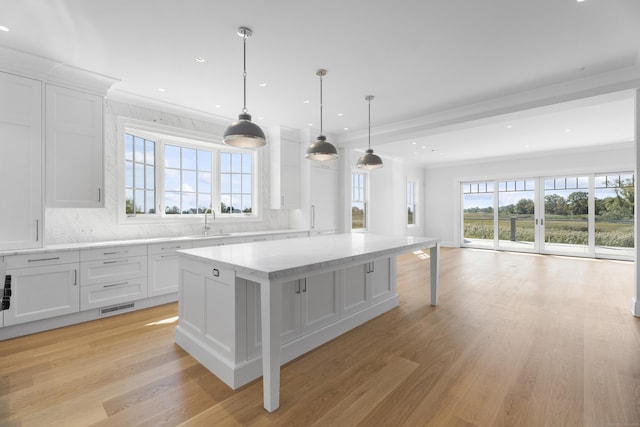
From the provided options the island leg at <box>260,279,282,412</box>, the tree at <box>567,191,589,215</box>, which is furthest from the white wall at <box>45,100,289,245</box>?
the tree at <box>567,191,589,215</box>

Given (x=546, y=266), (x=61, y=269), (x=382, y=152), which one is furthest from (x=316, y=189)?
(x=546, y=266)

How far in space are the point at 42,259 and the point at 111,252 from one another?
1.94 ft

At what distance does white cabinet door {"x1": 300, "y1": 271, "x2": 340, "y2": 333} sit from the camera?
2574 millimetres

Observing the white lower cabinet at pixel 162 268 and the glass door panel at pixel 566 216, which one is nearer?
the white lower cabinet at pixel 162 268

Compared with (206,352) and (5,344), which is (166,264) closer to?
(5,344)

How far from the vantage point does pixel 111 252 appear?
11.4 feet

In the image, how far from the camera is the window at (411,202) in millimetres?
9703

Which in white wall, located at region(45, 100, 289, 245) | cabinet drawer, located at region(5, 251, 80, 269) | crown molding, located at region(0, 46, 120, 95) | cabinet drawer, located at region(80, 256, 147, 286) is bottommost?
cabinet drawer, located at region(80, 256, 147, 286)

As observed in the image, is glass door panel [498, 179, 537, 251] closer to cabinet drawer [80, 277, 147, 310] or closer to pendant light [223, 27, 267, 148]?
pendant light [223, 27, 267, 148]

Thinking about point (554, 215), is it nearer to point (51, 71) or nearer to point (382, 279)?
point (382, 279)

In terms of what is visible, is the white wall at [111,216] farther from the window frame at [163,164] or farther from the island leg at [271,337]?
the island leg at [271,337]

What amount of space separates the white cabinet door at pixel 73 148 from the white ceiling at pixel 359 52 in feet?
1.39

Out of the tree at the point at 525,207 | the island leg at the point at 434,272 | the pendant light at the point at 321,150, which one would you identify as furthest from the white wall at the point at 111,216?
the tree at the point at 525,207

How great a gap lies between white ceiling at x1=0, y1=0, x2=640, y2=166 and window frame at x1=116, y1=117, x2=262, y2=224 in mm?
431
